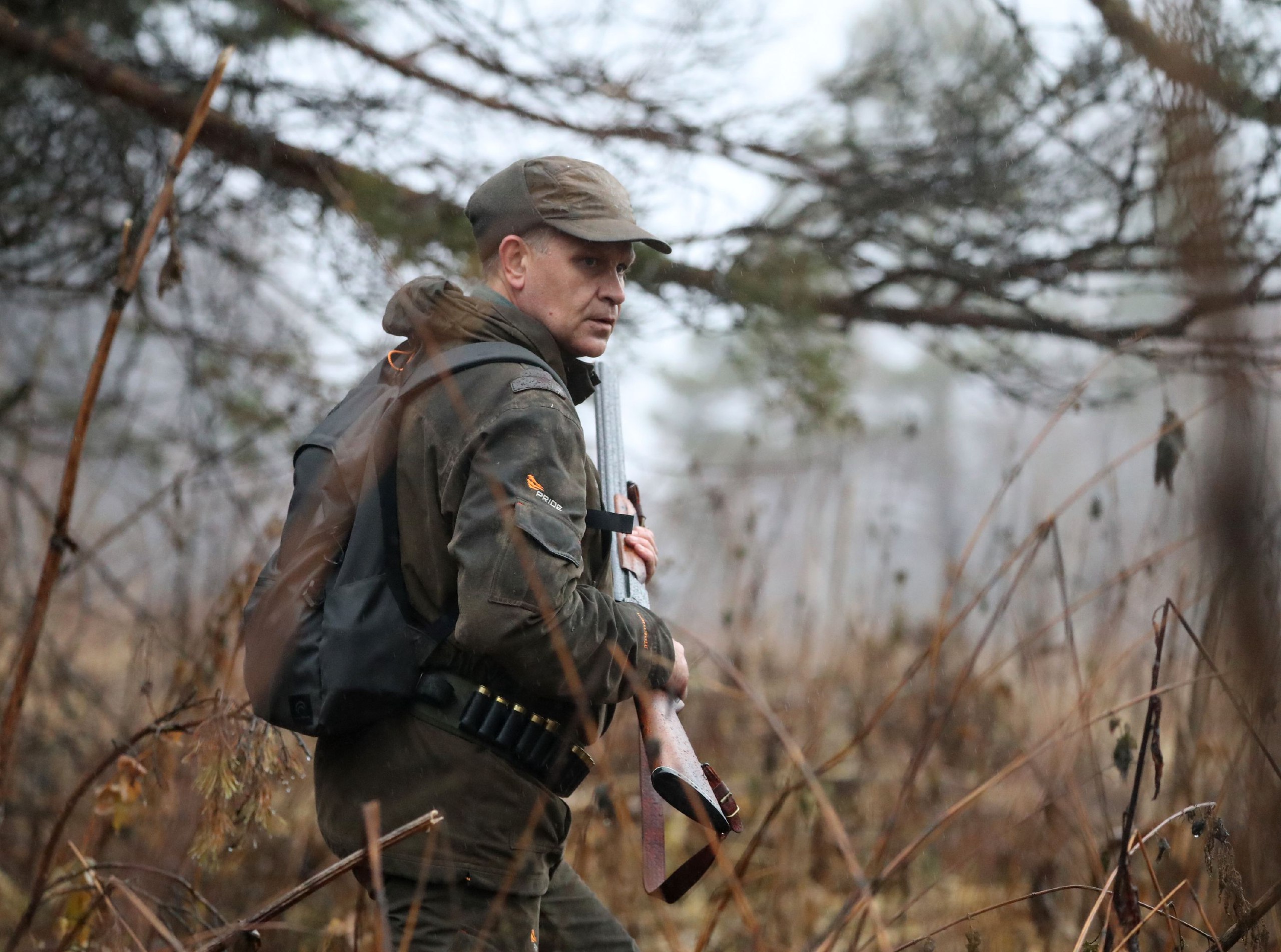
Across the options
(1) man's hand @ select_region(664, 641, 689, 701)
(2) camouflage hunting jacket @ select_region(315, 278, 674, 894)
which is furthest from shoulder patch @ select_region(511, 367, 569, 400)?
(1) man's hand @ select_region(664, 641, 689, 701)

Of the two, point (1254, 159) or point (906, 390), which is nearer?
point (1254, 159)

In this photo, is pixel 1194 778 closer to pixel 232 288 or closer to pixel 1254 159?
pixel 1254 159

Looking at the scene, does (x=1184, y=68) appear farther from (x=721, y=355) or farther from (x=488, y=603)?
(x=721, y=355)

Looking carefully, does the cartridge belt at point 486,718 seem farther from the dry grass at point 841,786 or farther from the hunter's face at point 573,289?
the hunter's face at point 573,289

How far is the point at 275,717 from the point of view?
1916 mm

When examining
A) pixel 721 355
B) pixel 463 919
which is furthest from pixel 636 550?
pixel 721 355

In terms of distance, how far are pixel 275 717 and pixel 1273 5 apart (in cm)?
299

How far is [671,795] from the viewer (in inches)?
70.9

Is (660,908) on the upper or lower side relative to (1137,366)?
lower

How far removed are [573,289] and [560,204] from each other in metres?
0.16

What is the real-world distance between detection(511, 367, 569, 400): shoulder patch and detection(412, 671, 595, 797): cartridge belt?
518mm

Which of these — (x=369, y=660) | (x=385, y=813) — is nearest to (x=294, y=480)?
(x=369, y=660)

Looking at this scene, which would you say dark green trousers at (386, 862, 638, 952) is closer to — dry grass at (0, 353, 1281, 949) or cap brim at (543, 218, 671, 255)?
dry grass at (0, 353, 1281, 949)

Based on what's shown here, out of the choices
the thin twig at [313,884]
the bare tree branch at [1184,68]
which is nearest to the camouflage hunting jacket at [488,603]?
the thin twig at [313,884]
